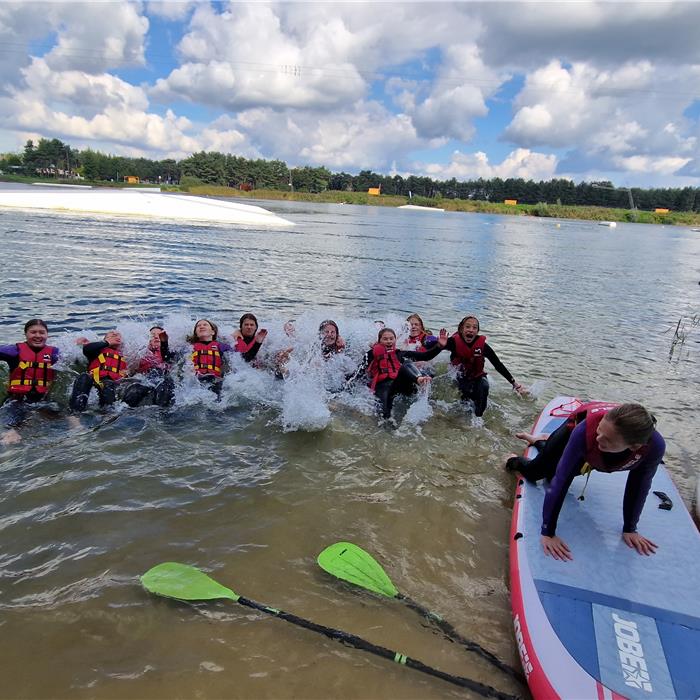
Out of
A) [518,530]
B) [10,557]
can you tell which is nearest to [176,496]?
[10,557]

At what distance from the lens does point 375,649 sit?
10.7ft

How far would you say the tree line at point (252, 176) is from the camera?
111875 mm

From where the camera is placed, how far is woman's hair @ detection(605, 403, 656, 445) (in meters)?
3.11

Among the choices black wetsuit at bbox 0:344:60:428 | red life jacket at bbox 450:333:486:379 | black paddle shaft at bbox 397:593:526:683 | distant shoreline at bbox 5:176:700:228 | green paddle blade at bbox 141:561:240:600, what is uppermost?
distant shoreline at bbox 5:176:700:228

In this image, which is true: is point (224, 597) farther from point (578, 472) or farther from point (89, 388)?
point (89, 388)

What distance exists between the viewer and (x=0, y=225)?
2312 cm

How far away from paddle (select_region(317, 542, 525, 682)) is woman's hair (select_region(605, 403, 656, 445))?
5.63 ft

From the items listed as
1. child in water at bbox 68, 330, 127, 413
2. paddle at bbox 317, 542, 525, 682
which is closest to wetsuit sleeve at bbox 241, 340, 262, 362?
child in water at bbox 68, 330, 127, 413

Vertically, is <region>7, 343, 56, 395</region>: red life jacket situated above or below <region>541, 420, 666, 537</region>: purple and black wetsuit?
below

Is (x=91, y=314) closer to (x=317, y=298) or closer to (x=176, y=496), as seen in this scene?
(x=317, y=298)

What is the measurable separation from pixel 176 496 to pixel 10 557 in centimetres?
137

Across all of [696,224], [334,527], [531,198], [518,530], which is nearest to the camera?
[518,530]

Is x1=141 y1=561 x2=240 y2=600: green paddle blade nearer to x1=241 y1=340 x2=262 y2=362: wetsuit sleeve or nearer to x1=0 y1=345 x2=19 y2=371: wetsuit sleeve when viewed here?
x1=0 y1=345 x2=19 y2=371: wetsuit sleeve

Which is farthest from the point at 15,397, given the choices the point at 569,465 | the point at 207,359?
the point at 569,465
